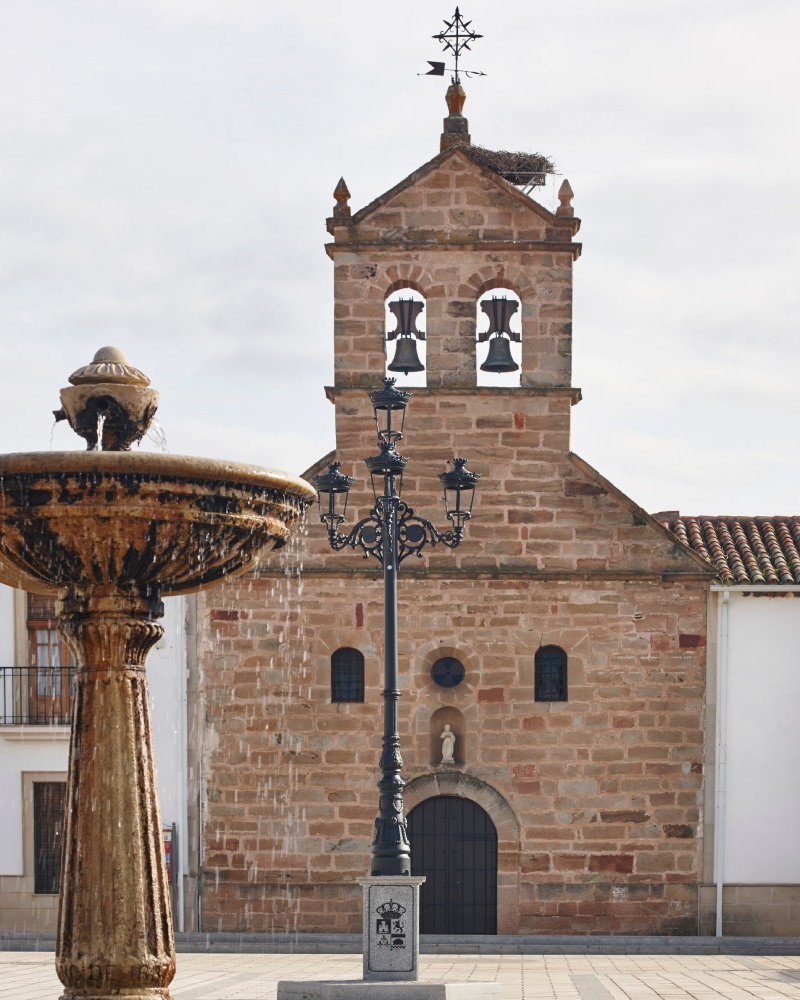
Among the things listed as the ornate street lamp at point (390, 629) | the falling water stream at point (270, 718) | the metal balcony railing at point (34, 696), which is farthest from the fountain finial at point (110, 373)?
the metal balcony railing at point (34, 696)

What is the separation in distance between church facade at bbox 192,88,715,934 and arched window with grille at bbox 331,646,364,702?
25mm

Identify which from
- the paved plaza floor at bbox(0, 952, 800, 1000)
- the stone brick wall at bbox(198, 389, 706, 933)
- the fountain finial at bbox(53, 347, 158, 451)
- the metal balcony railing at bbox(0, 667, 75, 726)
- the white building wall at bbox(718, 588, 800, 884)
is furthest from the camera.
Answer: the metal balcony railing at bbox(0, 667, 75, 726)

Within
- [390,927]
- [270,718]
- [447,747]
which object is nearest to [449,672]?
[447,747]

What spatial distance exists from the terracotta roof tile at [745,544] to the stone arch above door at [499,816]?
351 centimetres

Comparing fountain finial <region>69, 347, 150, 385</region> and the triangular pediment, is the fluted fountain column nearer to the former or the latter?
fountain finial <region>69, 347, 150, 385</region>

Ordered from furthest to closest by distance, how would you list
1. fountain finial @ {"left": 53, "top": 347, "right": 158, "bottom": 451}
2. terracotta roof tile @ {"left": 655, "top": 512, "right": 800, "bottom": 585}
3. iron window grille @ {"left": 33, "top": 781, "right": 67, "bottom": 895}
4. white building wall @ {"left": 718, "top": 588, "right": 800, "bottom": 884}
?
iron window grille @ {"left": 33, "top": 781, "right": 67, "bottom": 895}, terracotta roof tile @ {"left": 655, "top": 512, "right": 800, "bottom": 585}, white building wall @ {"left": 718, "top": 588, "right": 800, "bottom": 884}, fountain finial @ {"left": 53, "top": 347, "right": 158, "bottom": 451}

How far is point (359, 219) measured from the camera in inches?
882

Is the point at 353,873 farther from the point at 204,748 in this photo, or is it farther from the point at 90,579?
the point at 90,579

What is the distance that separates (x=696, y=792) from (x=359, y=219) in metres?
7.37

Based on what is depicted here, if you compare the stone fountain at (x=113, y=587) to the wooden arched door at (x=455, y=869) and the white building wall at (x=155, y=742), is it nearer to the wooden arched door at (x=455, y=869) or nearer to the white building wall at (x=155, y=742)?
the white building wall at (x=155, y=742)

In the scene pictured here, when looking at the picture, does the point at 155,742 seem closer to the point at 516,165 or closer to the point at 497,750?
the point at 497,750

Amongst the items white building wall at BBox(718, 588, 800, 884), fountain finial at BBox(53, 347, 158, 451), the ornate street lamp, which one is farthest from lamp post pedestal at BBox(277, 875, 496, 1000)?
white building wall at BBox(718, 588, 800, 884)

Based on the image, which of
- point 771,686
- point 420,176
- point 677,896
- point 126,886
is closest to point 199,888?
point 677,896

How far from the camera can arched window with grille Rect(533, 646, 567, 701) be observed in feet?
72.8
